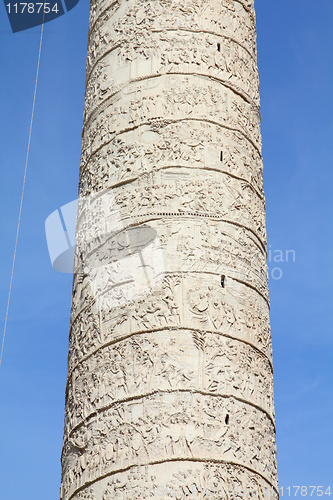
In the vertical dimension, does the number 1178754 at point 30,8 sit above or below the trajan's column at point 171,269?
above

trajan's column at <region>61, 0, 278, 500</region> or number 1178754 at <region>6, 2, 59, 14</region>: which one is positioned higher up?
number 1178754 at <region>6, 2, 59, 14</region>

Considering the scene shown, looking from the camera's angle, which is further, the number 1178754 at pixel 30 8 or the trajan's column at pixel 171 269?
the number 1178754 at pixel 30 8

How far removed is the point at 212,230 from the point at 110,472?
1.47m

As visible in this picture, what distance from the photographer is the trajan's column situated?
3746mm

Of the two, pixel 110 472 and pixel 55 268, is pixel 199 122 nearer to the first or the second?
pixel 55 268

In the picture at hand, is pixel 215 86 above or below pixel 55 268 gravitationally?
above

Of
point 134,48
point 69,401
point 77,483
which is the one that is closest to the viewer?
point 77,483

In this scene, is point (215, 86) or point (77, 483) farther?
point (215, 86)

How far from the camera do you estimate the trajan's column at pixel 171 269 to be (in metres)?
3.75

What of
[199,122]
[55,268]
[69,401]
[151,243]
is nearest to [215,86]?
[199,122]

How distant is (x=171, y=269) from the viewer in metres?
4.18

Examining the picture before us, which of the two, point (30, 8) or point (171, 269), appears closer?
point (171, 269)

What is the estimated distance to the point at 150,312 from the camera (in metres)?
4.07

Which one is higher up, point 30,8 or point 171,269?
point 30,8
